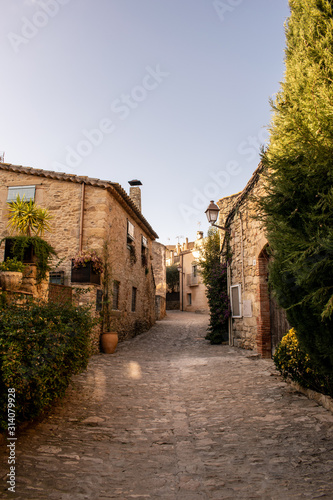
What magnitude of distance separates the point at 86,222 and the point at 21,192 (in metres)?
2.71

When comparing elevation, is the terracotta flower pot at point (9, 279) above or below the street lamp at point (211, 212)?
below

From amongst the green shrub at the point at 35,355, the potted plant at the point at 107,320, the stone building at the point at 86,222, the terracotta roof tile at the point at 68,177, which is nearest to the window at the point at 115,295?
the stone building at the point at 86,222

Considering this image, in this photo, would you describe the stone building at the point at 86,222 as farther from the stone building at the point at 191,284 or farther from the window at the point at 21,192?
the stone building at the point at 191,284

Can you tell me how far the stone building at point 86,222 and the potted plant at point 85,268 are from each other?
121 millimetres

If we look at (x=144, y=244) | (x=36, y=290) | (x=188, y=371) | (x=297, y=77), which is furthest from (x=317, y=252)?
(x=144, y=244)

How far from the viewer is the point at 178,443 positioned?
11.4 ft

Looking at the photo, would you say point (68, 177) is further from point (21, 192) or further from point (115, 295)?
point (115, 295)

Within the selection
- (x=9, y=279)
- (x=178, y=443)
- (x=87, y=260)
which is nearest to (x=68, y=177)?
(x=87, y=260)

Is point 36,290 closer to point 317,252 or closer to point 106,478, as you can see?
point 106,478

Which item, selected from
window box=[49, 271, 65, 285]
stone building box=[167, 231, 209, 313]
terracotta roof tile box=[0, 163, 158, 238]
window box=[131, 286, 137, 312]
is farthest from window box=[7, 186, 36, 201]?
stone building box=[167, 231, 209, 313]

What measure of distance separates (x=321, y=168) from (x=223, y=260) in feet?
26.3

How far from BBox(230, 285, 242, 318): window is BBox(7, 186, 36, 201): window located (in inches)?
275

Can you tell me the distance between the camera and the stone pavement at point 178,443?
8.41 ft

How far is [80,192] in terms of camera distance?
10.9m
